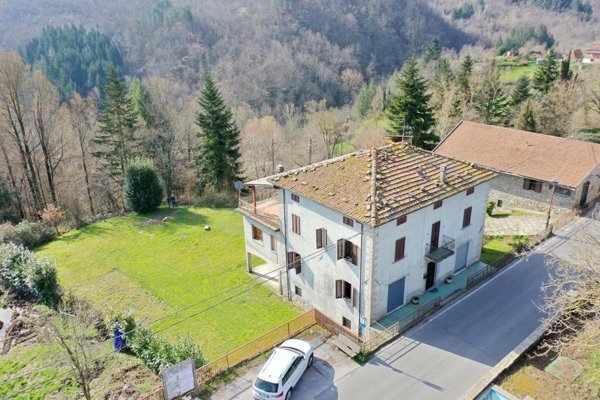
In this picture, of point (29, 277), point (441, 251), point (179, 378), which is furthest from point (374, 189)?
point (29, 277)

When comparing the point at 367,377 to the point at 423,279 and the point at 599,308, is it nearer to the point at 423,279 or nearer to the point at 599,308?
the point at 423,279

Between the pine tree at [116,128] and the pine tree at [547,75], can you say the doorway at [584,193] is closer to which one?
the pine tree at [547,75]

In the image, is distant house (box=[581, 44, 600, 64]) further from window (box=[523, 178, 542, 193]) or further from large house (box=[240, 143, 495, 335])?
large house (box=[240, 143, 495, 335])

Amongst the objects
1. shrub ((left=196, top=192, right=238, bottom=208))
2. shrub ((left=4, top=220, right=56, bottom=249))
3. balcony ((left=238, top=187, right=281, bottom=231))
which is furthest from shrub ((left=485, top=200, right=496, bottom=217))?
shrub ((left=4, top=220, right=56, bottom=249))

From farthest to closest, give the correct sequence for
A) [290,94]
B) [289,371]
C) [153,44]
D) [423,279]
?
[153,44] < [290,94] < [423,279] < [289,371]

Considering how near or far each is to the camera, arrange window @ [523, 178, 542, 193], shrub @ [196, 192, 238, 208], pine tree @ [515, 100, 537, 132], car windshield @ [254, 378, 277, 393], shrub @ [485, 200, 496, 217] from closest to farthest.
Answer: car windshield @ [254, 378, 277, 393]
window @ [523, 178, 542, 193]
shrub @ [485, 200, 496, 217]
shrub @ [196, 192, 238, 208]
pine tree @ [515, 100, 537, 132]

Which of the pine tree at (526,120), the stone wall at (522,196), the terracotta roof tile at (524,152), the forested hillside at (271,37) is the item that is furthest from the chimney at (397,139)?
the forested hillside at (271,37)

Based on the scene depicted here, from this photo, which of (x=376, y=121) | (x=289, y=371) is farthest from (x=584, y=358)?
(x=376, y=121)

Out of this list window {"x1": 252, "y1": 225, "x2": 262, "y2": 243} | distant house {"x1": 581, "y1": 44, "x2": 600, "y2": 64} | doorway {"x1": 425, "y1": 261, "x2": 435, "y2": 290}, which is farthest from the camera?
distant house {"x1": 581, "y1": 44, "x2": 600, "y2": 64}
